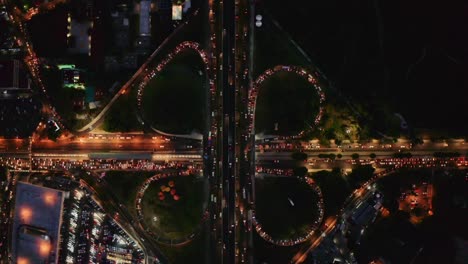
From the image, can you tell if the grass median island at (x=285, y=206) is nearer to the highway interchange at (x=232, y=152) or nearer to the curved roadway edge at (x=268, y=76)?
the highway interchange at (x=232, y=152)

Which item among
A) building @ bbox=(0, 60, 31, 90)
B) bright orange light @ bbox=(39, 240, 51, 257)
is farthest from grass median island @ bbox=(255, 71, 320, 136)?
building @ bbox=(0, 60, 31, 90)

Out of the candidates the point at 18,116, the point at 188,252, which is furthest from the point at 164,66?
the point at 188,252

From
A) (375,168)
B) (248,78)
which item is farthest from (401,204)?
(248,78)

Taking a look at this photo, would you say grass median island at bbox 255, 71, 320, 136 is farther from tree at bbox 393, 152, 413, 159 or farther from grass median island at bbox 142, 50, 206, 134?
tree at bbox 393, 152, 413, 159

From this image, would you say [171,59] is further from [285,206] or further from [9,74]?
[285,206]

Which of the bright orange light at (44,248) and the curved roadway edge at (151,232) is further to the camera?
the curved roadway edge at (151,232)

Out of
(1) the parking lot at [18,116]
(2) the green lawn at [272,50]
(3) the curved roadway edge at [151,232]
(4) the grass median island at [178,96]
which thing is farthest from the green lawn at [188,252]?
(1) the parking lot at [18,116]

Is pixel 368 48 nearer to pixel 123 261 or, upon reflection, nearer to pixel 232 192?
pixel 232 192
